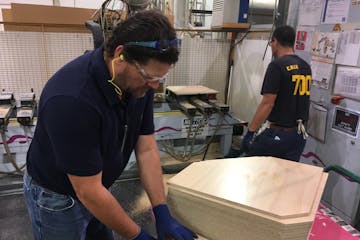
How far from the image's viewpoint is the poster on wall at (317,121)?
199cm

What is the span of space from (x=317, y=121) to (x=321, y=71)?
Answer: 0.34 m

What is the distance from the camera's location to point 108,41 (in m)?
0.77

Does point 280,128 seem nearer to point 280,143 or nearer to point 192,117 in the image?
point 280,143

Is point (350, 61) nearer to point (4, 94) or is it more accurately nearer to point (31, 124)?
point (31, 124)

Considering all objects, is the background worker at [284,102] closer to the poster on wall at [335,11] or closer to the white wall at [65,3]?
the poster on wall at [335,11]

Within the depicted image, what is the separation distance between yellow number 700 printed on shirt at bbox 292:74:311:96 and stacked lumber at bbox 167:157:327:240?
986mm

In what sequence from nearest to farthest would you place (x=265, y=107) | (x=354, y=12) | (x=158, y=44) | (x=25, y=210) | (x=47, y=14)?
1. (x=158, y=44)
2. (x=354, y=12)
3. (x=265, y=107)
4. (x=25, y=210)
5. (x=47, y=14)

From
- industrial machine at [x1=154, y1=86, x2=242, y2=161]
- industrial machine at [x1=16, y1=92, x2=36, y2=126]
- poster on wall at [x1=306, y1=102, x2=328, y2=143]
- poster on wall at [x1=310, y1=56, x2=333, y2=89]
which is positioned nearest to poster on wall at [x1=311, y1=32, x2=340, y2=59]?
poster on wall at [x1=310, y1=56, x2=333, y2=89]

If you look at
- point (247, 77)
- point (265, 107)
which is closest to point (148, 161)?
point (265, 107)

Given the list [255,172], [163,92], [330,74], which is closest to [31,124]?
[163,92]

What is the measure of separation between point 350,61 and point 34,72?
97.0 inches

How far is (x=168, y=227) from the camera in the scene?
869 mm

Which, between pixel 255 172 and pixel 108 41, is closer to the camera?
pixel 108 41

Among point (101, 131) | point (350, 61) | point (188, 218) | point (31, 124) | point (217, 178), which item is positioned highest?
point (350, 61)
